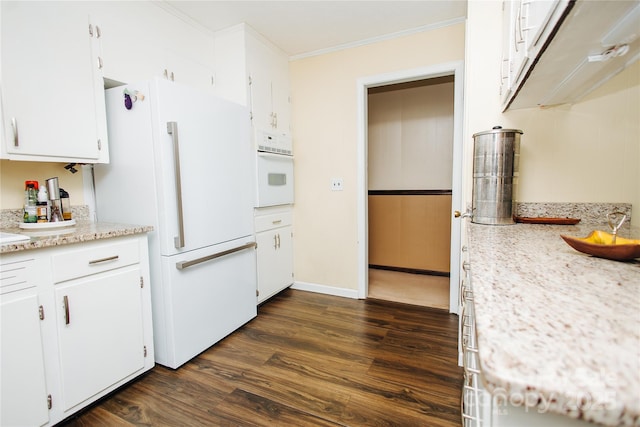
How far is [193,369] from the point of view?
1760 millimetres

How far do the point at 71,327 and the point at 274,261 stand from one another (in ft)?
5.34

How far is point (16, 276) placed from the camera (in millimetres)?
1163

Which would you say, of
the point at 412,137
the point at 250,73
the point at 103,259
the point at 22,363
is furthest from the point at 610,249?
the point at 412,137

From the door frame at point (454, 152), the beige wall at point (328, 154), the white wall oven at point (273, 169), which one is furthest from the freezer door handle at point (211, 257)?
the door frame at point (454, 152)

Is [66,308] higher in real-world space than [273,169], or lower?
lower

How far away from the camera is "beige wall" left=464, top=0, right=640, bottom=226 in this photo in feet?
4.71

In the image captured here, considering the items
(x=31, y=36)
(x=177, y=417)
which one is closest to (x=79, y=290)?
(x=177, y=417)

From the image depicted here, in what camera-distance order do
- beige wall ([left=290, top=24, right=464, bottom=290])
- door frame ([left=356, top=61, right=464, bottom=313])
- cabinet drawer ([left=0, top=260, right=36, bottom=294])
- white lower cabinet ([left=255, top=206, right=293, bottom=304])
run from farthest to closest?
1. beige wall ([left=290, top=24, right=464, bottom=290])
2. white lower cabinet ([left=255, top=206, right=293, bottom=304])
3. door frame ([left=356, top=61, right=464, bottom=313])
4. cabinet drawer ([left=0, top=260, right=36, bottom=294])

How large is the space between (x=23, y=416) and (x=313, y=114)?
2.78 meters

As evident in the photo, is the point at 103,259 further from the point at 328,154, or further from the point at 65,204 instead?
the point at 328,154

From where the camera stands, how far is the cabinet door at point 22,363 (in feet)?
3.70

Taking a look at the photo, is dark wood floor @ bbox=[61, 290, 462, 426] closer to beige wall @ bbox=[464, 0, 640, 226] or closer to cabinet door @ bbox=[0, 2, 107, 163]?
beige wall @ bbox=[464, 0, 640, 226]

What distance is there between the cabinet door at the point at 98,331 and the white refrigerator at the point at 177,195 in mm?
179

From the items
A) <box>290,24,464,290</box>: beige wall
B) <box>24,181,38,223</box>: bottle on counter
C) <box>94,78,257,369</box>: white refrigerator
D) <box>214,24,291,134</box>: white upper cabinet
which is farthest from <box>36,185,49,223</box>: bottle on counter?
<box>290,24,464,290</box>: beige wall
